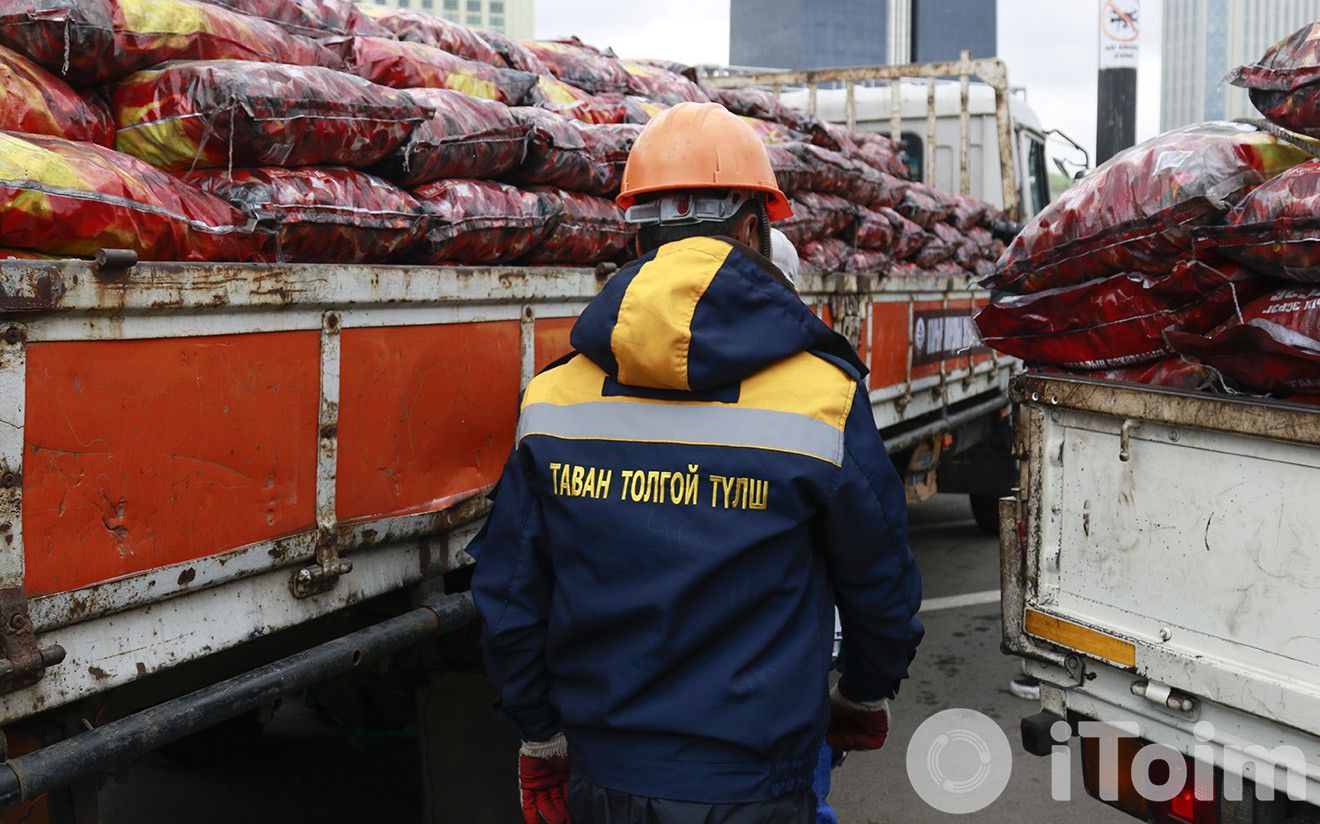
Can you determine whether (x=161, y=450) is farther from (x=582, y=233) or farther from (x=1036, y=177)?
(x=1036, y=177)

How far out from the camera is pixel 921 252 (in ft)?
23.1

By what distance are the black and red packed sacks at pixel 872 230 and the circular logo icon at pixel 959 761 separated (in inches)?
95.4

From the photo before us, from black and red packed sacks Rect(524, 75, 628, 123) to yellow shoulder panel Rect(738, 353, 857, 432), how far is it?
9.45 feet

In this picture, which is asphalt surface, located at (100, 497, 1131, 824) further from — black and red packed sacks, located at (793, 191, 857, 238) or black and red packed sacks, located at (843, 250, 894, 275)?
black and red packed sacks, located at (793, 191, 857, 238)

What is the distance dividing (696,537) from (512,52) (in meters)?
3.63

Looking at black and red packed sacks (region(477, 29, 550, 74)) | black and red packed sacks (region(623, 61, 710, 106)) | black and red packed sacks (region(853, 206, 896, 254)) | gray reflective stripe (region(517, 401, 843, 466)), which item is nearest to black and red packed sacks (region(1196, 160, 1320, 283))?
gray reflective stripe (region(517, 401, 843, 466))

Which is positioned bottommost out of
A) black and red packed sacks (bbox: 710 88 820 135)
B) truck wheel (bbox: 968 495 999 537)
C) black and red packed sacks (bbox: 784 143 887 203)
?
truck wheel (bbox: 968 495 999 537)

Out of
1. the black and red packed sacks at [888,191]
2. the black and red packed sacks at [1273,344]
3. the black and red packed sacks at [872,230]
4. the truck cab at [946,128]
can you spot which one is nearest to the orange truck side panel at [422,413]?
the black and red packed sacks at [1273,344]

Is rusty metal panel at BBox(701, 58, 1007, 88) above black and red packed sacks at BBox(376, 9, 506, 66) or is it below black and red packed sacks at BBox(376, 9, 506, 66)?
above

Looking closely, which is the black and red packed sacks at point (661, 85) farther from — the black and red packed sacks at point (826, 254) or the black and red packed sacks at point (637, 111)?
the black and red packed sacks at point (826, 254)

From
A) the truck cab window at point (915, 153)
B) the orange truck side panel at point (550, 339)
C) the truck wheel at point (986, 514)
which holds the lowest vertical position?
the truck wheel at point (986, 514)

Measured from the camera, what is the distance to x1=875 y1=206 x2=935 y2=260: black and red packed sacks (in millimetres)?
6586

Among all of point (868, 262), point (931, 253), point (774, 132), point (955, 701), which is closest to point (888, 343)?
point (868, 262)

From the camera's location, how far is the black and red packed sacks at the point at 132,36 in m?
2.50
